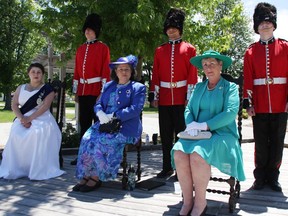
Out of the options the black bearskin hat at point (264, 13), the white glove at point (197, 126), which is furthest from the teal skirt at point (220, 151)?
the black bearskin hat at point (264, 13)

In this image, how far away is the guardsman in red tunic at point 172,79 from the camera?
4391 millimetres

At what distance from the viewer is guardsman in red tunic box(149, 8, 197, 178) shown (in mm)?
4391

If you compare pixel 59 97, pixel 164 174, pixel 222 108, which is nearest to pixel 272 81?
pixel 222 108

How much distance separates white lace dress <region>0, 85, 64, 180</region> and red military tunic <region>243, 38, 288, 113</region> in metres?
2.41

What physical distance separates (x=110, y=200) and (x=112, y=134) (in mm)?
689

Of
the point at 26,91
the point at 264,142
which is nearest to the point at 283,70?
the point at 264,142

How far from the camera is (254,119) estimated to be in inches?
160

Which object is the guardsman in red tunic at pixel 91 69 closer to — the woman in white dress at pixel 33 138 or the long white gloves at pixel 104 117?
the woman in white dress at pixel 33 138

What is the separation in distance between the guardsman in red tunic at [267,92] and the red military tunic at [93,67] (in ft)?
6.12

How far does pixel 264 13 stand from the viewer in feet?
12.8

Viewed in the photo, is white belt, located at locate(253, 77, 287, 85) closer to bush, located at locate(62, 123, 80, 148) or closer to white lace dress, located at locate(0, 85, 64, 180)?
white lace dress, located at locate(0, 85, 64, 180)

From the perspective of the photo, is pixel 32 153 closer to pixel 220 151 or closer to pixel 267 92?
pixel 220 151

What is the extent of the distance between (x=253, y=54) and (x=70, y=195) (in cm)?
238

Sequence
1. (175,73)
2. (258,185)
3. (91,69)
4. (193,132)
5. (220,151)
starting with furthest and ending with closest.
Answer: (91,69) < (175,73) < (258,185) < (193,132) < (220,151)
